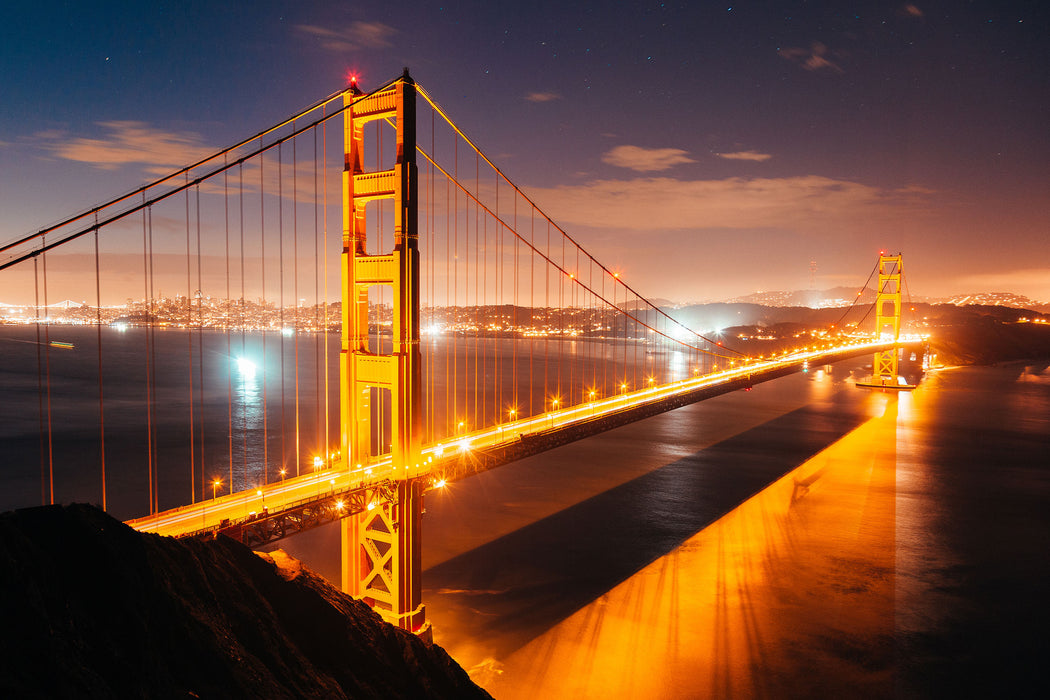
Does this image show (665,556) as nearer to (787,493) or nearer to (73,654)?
(787,493)

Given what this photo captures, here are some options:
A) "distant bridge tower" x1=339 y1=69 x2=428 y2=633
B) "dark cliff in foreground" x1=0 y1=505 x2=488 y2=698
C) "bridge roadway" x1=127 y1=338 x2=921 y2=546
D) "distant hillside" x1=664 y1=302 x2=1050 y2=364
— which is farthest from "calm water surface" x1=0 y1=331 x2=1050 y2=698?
"distant hillside" x1=664 y1=302 x2=1050 y2=364

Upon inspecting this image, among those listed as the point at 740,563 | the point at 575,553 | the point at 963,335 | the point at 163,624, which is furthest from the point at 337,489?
the point at 963,335

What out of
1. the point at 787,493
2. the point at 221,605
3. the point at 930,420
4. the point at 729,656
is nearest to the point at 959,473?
the point at 787,493

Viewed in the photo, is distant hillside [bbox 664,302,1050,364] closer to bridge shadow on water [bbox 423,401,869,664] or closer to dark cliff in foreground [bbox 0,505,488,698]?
bridge shadow on water [bbox 423,401,869,664]

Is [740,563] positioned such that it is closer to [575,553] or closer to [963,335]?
[575,553]

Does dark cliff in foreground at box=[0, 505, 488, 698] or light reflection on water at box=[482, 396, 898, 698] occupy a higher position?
dark cliff in foreground at box=[0, 505, 488, 698]
